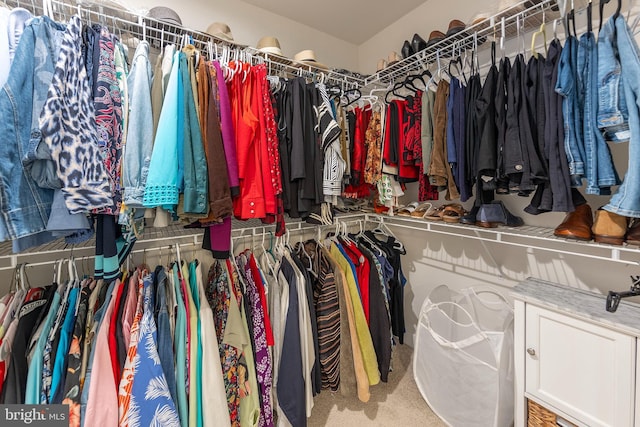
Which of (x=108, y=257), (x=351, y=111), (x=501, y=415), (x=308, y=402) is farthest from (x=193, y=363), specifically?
(x=351, y=111)

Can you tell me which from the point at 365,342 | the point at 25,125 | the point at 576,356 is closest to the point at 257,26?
the point at 25,125

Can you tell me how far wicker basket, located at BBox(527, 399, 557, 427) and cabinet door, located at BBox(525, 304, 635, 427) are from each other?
5 cm

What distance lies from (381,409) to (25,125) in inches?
77.0

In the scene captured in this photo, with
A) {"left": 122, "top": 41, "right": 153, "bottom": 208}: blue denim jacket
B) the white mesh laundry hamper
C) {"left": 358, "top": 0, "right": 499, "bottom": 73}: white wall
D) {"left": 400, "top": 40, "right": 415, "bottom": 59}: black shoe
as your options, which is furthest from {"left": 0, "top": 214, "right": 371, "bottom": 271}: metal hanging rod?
{"left": 358, "top": 0, "right": 499, "bottom": 73}: white wall

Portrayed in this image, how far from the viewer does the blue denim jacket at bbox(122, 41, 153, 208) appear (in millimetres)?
915

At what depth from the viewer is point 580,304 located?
3.21 feet

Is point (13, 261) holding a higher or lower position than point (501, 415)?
higher

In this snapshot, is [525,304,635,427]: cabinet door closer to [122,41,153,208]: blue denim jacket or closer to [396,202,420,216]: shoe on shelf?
[396,202,420,216]: shoe on shelf

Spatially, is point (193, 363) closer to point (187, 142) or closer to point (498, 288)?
point (187, 142)

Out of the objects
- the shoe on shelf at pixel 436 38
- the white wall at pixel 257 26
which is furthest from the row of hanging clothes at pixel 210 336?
the white wall at pixel 257 26

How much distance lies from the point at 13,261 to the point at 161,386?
0.69m

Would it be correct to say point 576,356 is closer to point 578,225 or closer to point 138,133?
point 578,225

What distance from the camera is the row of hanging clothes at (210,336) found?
2.86ft

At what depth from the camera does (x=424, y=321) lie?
4.53 feet
